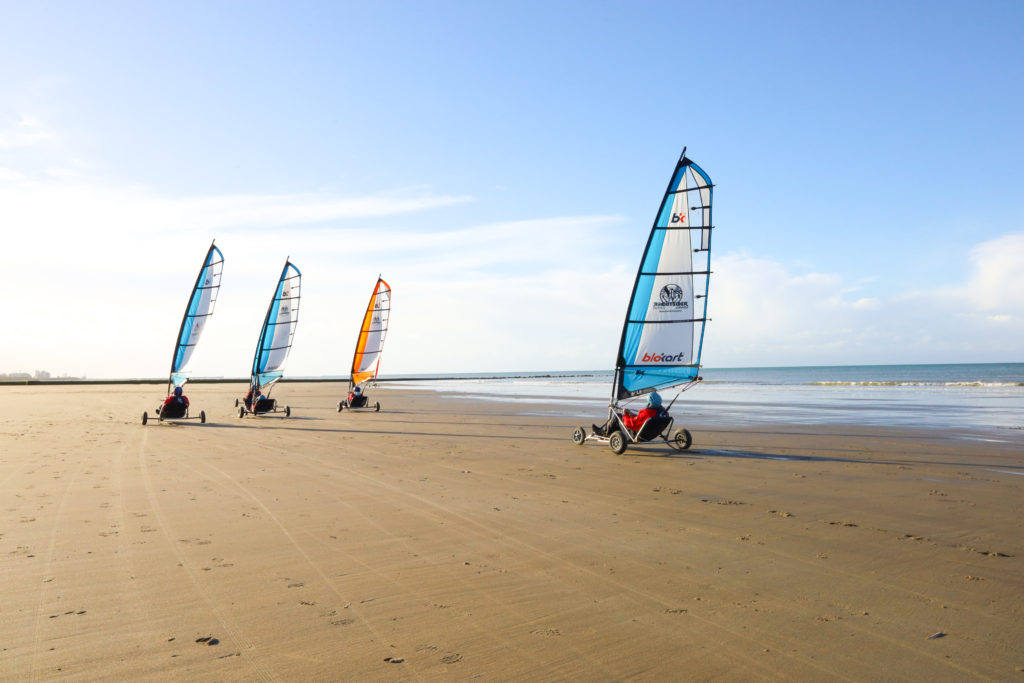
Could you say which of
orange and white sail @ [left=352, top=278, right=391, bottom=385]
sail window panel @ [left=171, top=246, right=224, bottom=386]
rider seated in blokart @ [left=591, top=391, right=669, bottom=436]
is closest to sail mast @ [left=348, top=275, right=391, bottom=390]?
orange and white sail @ [left=352, top=278, right=391, bottom=385]

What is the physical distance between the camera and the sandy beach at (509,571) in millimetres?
3658

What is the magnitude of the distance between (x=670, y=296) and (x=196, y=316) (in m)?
16.8

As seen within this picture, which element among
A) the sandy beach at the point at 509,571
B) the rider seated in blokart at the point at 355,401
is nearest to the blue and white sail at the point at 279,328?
the rider seated in blokart at the point at 355,401

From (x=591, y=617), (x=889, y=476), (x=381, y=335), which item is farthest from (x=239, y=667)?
(x=381, y=335)

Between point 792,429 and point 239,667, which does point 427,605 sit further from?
point 792,429

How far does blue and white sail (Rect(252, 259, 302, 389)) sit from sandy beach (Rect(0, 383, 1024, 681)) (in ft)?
48.7

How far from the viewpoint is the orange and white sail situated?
29109 mm

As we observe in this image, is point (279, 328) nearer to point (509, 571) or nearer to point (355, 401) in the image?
point (355, 401)

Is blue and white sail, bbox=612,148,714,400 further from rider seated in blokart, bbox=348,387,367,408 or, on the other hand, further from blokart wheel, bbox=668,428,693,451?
rider seated in blokart, bbox=348,387,367,408

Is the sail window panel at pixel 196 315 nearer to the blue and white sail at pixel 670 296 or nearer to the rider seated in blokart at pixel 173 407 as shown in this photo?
the rider seated in blokart at pixel 173 407

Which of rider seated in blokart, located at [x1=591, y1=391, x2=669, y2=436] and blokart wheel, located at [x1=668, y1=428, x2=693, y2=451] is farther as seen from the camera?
blokart wheel, located at [x1=668, y1=428, x2=693, y2=451]

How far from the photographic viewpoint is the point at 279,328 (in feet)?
86.4

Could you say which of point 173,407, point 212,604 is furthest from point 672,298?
point 173,407

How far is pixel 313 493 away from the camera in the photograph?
8477mm
